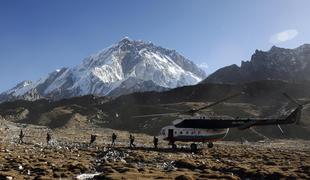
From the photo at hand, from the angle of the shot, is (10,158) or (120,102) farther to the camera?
(120,102)

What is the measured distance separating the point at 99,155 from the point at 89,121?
116 metres

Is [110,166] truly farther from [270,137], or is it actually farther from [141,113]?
[141,113]

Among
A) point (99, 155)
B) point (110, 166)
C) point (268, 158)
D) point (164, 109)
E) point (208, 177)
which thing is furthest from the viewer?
point (164, 109)

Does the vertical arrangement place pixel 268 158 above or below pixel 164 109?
below

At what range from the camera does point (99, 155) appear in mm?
41844

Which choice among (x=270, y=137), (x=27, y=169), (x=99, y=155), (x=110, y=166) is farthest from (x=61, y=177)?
(x=270, y=137)

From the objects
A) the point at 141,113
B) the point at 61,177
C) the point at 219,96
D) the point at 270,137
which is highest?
the point at 219,96

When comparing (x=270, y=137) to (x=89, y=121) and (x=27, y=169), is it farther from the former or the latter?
(x=27, y=169)

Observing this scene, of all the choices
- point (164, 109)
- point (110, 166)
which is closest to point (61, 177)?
point (110, 166)

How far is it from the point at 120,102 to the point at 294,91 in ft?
247

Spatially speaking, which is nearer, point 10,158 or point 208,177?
point 208,177

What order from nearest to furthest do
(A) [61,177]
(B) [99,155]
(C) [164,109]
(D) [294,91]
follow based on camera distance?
(A) [61,177] → (B) [99,155] → (C) [164,109] → (D) [294,91]

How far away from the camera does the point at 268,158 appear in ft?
146

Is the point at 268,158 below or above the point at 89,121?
below
